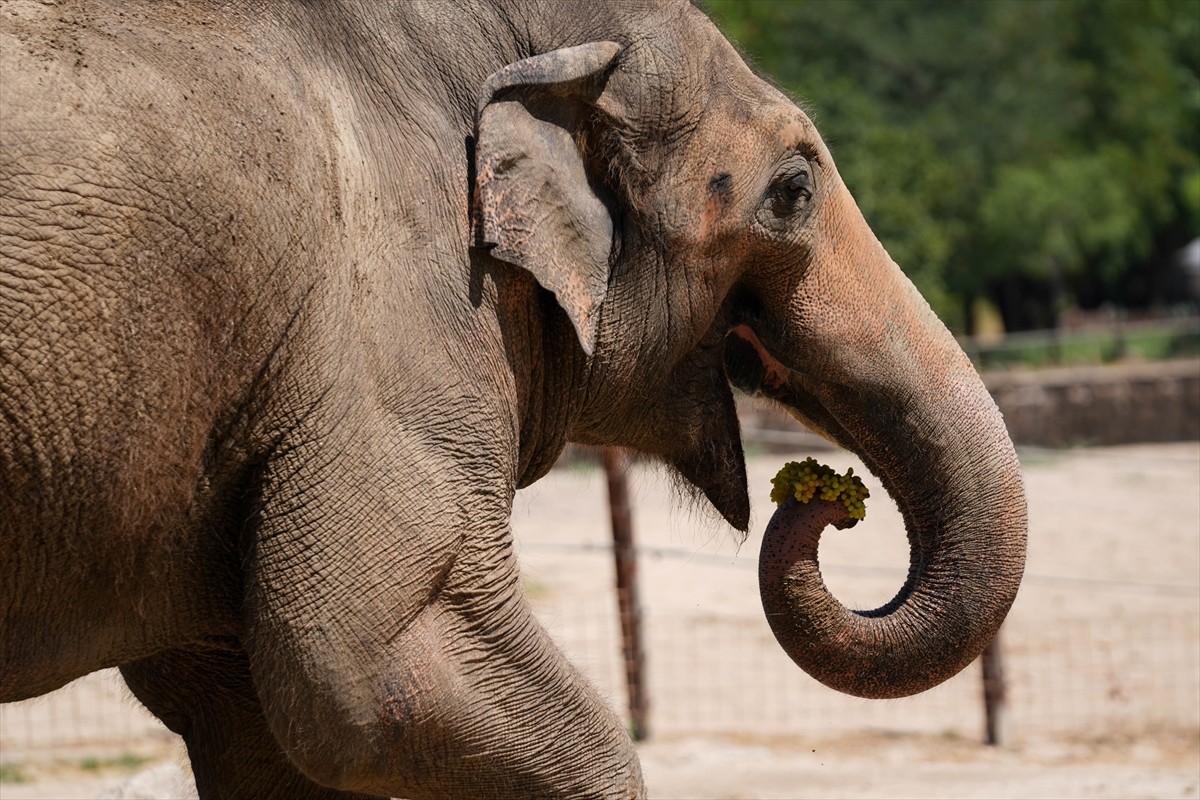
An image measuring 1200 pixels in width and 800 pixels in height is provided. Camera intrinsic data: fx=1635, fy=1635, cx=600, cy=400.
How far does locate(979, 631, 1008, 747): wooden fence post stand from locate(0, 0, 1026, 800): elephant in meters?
3.85

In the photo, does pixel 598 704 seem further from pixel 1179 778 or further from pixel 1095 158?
pixel 1095 158

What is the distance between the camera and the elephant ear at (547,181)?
2662 mm

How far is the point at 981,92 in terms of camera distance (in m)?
25.0

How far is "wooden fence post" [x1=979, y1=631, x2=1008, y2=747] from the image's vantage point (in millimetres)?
6738

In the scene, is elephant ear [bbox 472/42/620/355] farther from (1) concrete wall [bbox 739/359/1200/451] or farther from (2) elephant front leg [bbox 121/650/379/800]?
(1) concrete wall [bbox 739/359/1200/451]

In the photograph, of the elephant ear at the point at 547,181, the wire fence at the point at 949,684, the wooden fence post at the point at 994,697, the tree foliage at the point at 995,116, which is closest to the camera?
the elephant ear at the point at 547,181

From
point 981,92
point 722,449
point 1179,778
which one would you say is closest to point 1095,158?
point 981,92

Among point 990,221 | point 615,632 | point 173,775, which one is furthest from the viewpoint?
point 990,221

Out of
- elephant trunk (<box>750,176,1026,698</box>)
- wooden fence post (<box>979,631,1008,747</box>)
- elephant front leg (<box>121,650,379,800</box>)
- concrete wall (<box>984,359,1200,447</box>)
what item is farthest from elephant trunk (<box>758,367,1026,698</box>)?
concrete wall (<box>984,359,1200,447</box>)

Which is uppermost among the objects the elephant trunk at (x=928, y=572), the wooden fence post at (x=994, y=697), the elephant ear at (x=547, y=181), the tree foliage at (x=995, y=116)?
the tree foliage at (x=995, y=116)

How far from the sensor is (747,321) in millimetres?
3105

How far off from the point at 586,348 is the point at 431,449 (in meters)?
0.35

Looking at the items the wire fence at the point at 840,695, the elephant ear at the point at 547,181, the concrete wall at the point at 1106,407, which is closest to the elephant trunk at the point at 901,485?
the elephant ear at the point at 547,181

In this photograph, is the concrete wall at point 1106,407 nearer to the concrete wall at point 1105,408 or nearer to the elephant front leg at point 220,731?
the concrete wall at point 1105,408
